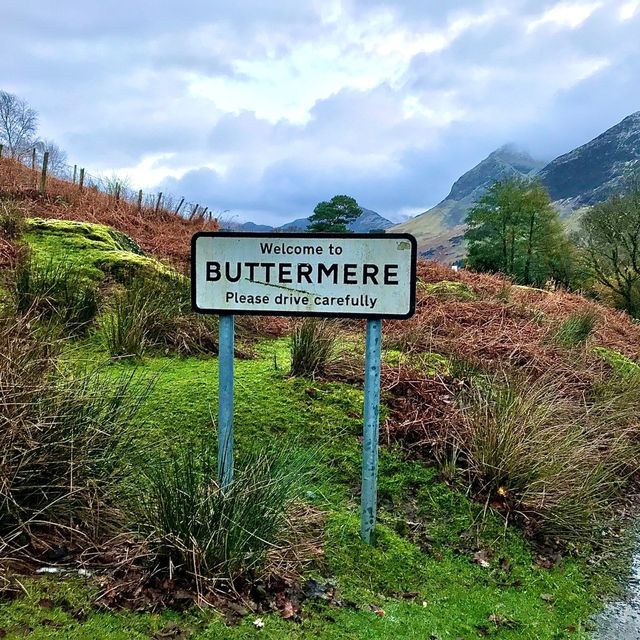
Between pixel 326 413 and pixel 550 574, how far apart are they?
5.99ft

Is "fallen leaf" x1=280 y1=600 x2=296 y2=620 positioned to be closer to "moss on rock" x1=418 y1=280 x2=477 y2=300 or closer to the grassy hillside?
the grassy hillside

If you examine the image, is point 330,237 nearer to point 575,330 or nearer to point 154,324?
point 154,324

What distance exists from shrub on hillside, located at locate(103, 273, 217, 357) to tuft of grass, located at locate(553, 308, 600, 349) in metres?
4.79

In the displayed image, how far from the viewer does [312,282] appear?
2850mm

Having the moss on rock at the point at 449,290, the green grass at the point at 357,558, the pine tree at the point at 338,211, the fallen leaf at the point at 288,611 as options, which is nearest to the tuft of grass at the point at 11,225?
the green grass at the point at 357,558

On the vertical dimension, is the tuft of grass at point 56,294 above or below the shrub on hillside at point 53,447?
above

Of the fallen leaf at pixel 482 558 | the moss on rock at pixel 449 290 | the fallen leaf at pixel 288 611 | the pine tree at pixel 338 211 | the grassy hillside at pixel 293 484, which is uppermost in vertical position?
the pine tree at pixel 338 211

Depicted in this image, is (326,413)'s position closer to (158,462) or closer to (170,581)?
(158,462)

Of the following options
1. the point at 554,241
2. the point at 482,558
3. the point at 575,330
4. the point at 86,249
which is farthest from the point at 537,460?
the point at 554,241

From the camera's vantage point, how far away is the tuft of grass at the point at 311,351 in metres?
4.86

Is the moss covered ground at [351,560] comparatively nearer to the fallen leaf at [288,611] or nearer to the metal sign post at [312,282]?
the fallen leaf at [288,611]

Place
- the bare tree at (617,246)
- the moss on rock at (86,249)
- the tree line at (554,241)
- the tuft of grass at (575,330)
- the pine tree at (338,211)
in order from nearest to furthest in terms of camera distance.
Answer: the moss on rock at (86,249)
the tuft of grass at (575,330)
the bare tree at (617,246)
the tree line at (554,241)
the pine tree at (338,211)

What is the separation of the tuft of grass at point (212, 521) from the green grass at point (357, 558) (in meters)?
0.22

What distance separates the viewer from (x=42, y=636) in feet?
6.21
